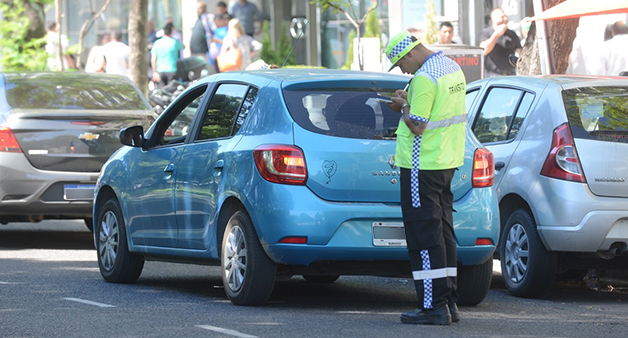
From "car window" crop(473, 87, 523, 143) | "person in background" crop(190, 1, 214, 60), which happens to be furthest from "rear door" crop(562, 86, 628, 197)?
"person in background" crop(190, 1, 214, 60)

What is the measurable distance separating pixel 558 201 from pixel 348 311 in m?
1.68

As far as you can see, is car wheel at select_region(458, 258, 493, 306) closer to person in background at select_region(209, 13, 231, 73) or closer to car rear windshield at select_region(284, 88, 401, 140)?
car rear windshield at select_region(284, 88, 401, 140)

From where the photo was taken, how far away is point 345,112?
8445 millimetres

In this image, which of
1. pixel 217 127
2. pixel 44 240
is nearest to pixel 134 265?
pixel 217 127

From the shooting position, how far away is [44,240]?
14273 millimetres

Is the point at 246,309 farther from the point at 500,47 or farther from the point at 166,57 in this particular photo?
the point at 166,57

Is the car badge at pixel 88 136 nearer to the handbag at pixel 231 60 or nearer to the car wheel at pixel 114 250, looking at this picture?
the car wheel at pixel 114 250

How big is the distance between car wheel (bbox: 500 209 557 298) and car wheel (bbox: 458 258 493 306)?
0.72 metres

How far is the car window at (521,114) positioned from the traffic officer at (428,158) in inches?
78.8

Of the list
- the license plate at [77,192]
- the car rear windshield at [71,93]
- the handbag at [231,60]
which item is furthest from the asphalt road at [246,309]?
the handbag at [231,60]

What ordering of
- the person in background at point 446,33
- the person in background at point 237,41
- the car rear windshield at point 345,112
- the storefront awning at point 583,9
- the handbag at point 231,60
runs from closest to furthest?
the car rear windshield at point 345,112
the storefront awning at point 583,9
the person in background at point 446,33
the handbag at point 231,60
the person in background at point 237,41

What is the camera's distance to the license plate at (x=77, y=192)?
1278 cm

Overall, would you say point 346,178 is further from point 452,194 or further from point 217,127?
point 217,127

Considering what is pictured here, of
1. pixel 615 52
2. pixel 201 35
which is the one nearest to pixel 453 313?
pixel 615 52
